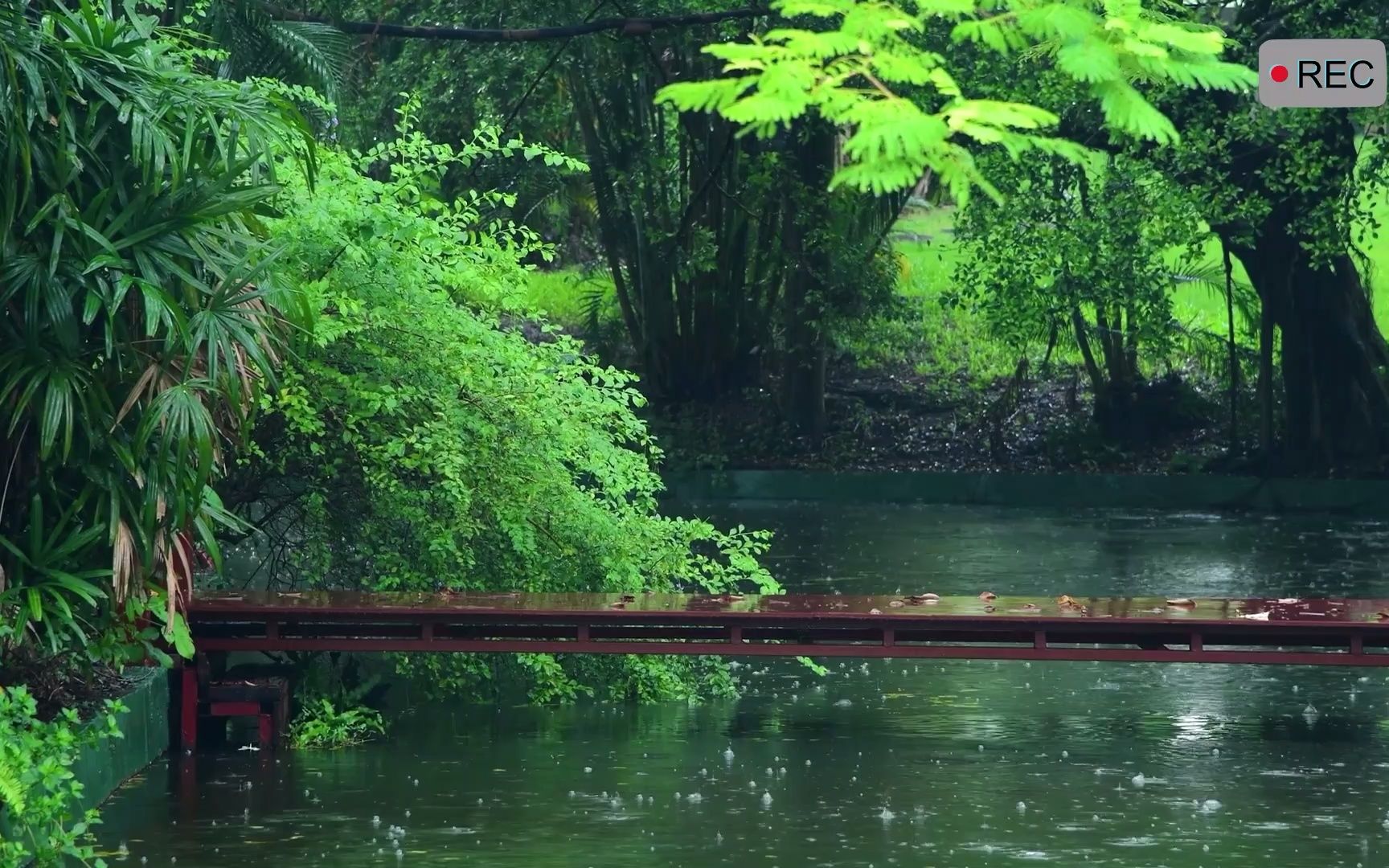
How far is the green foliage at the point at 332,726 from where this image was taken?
1103 cm

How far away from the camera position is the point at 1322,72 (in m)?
18.0

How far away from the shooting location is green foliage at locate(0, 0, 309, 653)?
27.8 feet

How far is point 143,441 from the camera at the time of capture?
27.6ft

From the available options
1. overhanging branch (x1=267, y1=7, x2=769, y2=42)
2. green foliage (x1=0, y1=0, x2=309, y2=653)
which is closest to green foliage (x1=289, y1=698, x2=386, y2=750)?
green foliage (x1=0, y1=0, x2=309, y2=653)

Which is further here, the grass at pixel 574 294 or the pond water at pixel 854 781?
the grass at pixel 574 294

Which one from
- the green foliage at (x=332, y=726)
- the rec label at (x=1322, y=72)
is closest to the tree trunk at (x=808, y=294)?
the rec label at (x=1322, y=72)

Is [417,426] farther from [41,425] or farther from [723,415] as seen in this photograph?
[723,415]

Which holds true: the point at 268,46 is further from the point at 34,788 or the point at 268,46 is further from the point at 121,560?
the point at 34,788

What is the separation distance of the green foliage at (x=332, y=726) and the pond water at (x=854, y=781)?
14 cm

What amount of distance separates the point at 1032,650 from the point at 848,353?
72.9 ft

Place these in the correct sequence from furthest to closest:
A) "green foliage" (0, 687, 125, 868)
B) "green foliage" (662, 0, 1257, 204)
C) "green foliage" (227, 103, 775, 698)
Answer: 1. "green foliage" (227, 103, 775, 698)
2. "green foliage" (0, 687, 125, 868)
3. "green foliage" (662, 0, 1257, 204)

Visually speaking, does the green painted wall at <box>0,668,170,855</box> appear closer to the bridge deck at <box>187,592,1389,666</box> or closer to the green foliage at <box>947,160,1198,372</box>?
the bridge deck at <box>187,592,1389,666</box>

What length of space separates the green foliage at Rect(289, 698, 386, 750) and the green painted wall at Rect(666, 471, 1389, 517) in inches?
643

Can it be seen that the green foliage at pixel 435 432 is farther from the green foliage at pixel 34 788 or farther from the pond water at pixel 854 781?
the green foliage at pixel 34 788
